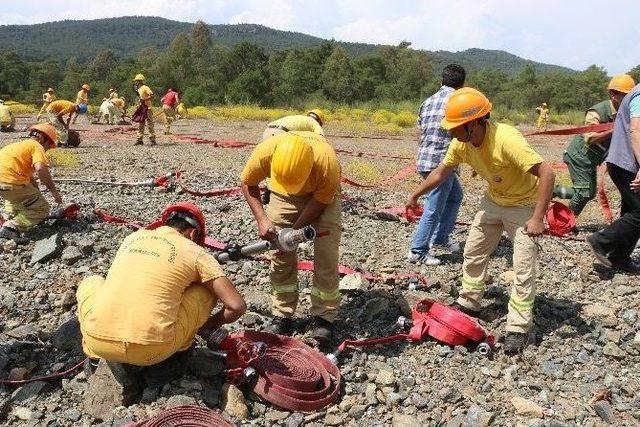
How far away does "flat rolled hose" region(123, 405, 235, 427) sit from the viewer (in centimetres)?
279

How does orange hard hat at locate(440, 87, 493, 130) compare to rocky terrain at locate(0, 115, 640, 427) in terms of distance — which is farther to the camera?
orange hard hat at locate(440, 87, 493, 130)

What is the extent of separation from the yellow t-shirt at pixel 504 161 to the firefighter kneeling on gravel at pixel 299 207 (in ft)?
3.07

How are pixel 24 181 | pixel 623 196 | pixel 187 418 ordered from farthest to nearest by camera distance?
pixel 24 181 → pixel 623 196 → pixel 187 418

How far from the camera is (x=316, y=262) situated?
3.81m

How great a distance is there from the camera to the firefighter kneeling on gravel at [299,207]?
339 centimetres

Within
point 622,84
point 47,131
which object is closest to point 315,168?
point 622,84

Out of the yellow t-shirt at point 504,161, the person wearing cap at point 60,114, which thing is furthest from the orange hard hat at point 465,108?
the person wearing cap at point 60,114

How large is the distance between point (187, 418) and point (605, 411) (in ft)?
7.65

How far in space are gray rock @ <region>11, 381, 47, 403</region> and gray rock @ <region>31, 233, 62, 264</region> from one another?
2.06 m

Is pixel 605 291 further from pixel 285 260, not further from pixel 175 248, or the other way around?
pixel 175 248

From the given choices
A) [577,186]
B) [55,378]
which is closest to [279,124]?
[55,378]

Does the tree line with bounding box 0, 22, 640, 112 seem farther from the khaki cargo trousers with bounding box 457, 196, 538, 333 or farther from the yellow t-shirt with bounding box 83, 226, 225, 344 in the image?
the yellow t-shirt with bounding box 83, 226, 225, 344

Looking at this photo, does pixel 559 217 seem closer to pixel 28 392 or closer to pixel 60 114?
pixel 28 392

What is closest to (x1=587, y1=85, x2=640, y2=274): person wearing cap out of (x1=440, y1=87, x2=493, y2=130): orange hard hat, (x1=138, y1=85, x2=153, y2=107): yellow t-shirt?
(x1=440, y1=87, x2=493, y2=130): orange hard hat
